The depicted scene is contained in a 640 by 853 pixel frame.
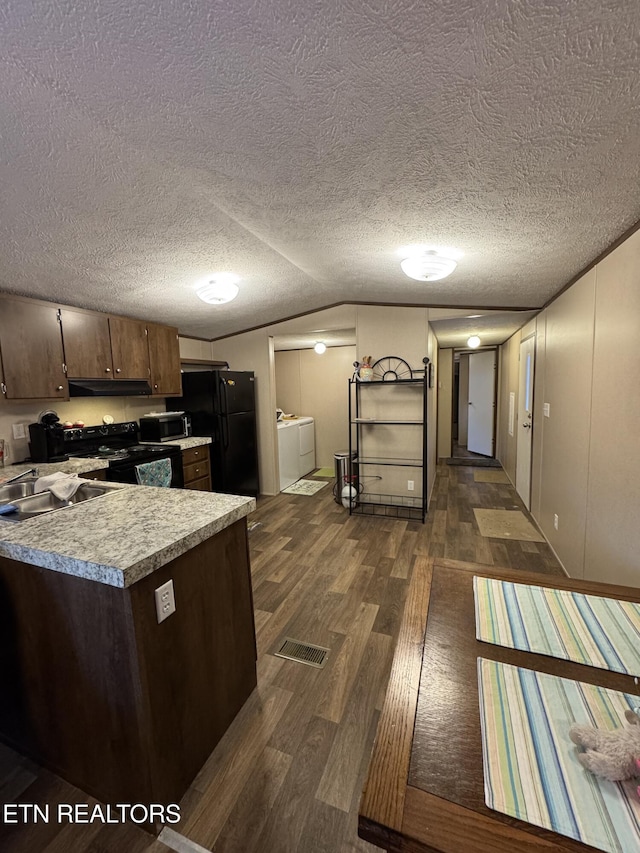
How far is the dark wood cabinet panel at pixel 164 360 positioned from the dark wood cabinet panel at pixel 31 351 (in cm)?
88

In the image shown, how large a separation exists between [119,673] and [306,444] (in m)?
4.77

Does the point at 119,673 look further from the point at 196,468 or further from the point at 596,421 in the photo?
the point at 196,468

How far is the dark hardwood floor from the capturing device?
119cm

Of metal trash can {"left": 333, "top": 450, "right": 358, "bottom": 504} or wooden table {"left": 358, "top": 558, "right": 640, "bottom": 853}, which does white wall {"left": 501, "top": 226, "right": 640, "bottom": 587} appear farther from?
metal trash can {"left": 333, "top": 450, "right": 358, "bottom": 504}

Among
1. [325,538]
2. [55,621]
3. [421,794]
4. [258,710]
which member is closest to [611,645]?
[421,794]

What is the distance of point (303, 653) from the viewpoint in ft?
6.48

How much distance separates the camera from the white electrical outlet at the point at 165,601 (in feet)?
3.79

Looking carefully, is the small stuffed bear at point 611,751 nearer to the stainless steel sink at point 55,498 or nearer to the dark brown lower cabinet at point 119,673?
the dark brown lower cabinet at point 119,673

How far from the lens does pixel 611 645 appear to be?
2.84 ft

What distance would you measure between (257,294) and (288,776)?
3.27 meters

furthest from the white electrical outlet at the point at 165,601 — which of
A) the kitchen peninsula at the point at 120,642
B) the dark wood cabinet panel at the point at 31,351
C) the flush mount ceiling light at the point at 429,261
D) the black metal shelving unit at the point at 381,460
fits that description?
the black metal shelving unit at the point at 381,460

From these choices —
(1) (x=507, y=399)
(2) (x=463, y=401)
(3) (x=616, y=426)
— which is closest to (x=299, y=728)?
(3) (x=616, y=426)

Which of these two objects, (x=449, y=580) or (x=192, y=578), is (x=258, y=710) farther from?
(x=449, y=580)

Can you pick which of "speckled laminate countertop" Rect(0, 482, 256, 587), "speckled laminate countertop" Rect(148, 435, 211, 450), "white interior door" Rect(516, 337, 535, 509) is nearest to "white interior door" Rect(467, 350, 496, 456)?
"white interior door" Rect(516, 337, 535, 509)
